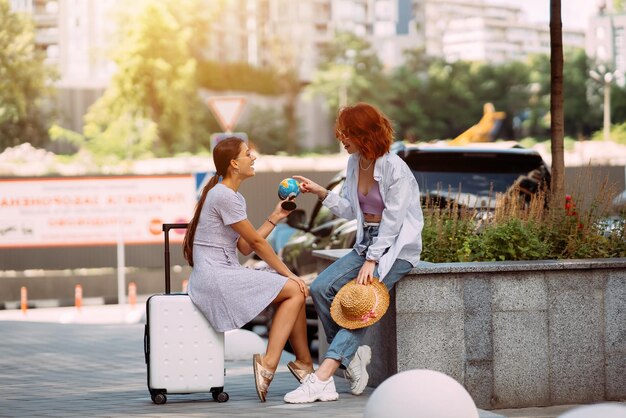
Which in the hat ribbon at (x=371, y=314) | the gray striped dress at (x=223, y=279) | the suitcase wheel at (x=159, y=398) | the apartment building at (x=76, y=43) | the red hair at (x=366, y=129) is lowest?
the suitcase wheel at (x=159, y=398)

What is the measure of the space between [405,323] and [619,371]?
145 cm

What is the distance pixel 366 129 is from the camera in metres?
7.45

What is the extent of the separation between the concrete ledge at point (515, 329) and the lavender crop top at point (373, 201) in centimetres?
42

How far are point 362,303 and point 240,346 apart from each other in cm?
371

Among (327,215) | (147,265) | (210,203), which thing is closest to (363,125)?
(210,203)

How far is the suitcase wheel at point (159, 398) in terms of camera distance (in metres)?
7.59

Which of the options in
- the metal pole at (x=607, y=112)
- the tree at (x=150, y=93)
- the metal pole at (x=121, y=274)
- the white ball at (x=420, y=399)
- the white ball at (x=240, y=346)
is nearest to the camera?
the white ball at (x=420, y=399)

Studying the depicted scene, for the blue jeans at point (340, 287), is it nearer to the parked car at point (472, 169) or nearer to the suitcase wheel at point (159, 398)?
the suitcase wheel at point (159, 398)

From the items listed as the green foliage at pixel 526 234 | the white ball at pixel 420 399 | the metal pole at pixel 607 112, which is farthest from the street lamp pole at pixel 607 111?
the white ball at pixel 420 399

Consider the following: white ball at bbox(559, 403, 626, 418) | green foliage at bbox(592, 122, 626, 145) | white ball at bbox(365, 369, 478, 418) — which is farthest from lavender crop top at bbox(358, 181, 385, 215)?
green foliage at bbox(592, 122, 626, 145)

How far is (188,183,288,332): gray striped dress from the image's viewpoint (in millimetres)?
7441

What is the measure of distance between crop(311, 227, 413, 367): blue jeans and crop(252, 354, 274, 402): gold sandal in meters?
0.36

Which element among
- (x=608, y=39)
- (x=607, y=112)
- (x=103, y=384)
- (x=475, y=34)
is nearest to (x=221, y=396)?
(x=103, y=384)

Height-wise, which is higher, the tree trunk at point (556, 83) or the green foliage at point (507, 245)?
the tree trunk at point (556, 83)
